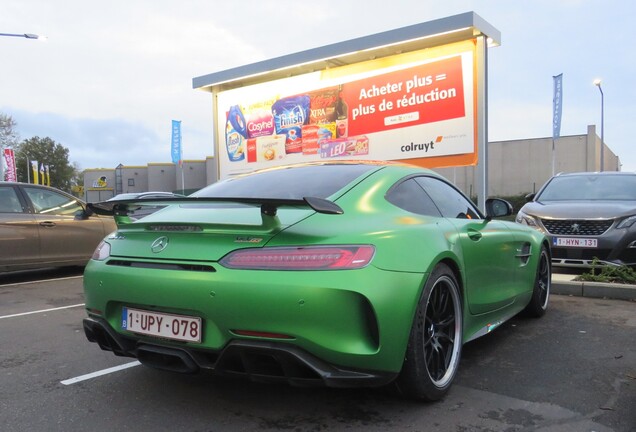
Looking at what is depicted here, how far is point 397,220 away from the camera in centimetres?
273

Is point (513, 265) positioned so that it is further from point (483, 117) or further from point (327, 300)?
point (483, 117)

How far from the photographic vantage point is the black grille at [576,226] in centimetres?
652

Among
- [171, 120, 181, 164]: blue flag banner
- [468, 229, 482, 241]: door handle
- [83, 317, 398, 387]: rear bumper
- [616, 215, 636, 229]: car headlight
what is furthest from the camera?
[171, 120, 181, 164]: blue flag banner

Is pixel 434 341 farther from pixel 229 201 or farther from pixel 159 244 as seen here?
pixel 159 244

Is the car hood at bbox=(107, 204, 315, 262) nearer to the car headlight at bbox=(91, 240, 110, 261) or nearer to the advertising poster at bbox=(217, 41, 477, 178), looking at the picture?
the car headlight at bbox=(91, 240, 110, 261)

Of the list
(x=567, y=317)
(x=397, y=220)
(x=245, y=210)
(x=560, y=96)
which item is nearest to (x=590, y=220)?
(x=567, y=317)

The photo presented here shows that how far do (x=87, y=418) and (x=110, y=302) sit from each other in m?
0.60

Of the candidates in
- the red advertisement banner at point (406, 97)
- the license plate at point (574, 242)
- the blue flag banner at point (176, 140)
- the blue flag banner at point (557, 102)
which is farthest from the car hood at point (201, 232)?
the blue flag banner at point (176, 140)

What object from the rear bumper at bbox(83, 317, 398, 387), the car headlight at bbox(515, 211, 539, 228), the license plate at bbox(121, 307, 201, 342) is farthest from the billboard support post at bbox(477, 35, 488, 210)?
the license plate at bbox(121, 307, 201, 342)

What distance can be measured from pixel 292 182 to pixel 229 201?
34.8 inches

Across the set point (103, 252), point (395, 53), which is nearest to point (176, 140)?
point (395, 53)

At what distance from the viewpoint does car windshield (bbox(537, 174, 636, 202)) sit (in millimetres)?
7453

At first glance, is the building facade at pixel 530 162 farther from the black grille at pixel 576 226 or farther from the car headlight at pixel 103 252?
the car headlight at pixel 103 252

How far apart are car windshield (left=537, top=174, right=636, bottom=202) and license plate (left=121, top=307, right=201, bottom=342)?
22.2 feet
